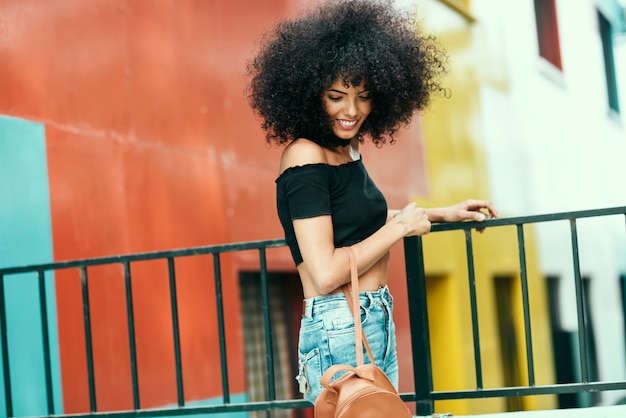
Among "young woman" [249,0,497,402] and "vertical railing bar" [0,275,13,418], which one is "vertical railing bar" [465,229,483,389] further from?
"vertical railing bar" [0,275,13,418]

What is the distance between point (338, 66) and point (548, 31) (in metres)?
12.9

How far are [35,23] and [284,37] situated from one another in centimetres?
256

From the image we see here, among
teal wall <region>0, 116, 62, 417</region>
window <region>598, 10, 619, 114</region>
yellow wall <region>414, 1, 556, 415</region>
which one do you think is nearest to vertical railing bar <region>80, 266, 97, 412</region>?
teal wall <region>0, 116, 62, 417</region>

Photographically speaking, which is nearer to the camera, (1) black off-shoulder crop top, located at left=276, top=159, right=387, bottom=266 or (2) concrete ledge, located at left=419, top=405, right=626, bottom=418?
(1) black off-shoulder crop top, located at left=276, top=159, right=387, bottom=266

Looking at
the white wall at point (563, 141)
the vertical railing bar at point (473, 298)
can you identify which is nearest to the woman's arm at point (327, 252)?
the vertical railing bar at point (473, 298)

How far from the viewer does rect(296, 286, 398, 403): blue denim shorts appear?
2754 mm

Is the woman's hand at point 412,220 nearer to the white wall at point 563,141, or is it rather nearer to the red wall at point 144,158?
the red wall at point 144,158

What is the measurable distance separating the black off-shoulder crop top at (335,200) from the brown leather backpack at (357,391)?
0.11 metres

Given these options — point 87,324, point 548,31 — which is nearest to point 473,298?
point 87,324

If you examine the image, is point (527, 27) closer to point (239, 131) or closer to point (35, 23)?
point (239, 131)

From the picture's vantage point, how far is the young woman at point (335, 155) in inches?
107

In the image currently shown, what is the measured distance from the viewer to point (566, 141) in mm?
15047

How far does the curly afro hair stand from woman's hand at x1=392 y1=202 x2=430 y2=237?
11.3 inches

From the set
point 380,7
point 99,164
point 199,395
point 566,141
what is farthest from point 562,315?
Result: point 380,7
